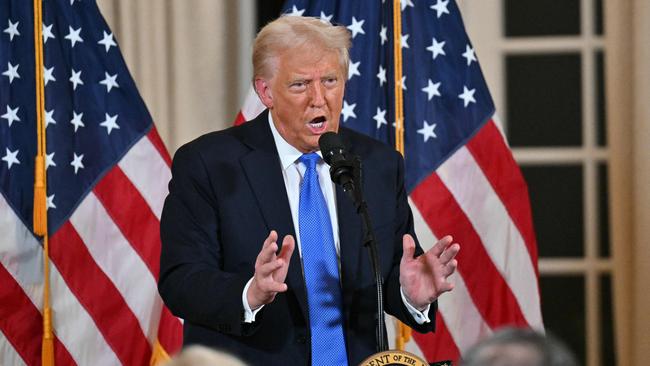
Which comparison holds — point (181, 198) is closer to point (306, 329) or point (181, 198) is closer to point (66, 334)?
point (306, 329)

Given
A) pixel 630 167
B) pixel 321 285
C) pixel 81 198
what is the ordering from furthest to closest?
pixel 630 167 < pixel 81 198 < pixel 321 285

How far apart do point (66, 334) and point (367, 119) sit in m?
1.32

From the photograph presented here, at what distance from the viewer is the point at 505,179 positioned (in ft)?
12.8

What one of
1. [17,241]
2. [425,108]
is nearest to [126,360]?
[17,241]

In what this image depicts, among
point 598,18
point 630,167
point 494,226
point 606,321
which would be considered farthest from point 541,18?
point 606,321

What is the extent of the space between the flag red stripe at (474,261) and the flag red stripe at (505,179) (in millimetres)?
151

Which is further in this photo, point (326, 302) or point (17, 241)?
point (17, 241)

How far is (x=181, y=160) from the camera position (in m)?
2.60

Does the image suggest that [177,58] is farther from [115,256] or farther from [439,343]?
[439,343]

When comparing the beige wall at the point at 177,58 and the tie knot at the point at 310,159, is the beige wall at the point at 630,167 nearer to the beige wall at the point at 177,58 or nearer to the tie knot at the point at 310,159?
the beige wall at the point at 177,58

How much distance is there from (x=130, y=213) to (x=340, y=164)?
1.81m

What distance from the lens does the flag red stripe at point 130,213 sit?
3.85m

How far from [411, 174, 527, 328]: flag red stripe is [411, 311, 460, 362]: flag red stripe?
0.49 ft

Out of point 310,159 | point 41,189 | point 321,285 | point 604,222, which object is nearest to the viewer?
point 321,285
